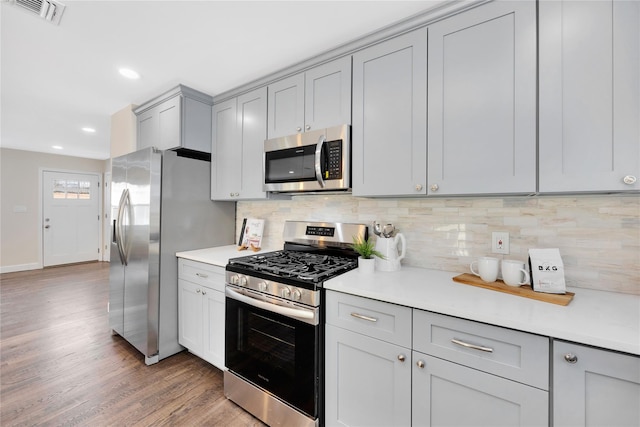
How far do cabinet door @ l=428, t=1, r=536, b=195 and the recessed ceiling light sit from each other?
2283 millimetres

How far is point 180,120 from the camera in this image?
247cm

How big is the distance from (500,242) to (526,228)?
15cm

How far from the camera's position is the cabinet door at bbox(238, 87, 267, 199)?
2281 millimetres

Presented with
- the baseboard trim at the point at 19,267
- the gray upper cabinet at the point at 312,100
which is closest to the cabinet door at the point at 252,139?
the gray upper cabinet at the point at 312,100

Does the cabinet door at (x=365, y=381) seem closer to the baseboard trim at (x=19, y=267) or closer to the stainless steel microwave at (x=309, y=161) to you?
the stainless steel microwave at (x=309, y=161)

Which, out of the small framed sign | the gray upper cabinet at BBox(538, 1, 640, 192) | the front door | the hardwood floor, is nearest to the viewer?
the gray upper cabinet at BBox(538, 1, 640, 192)

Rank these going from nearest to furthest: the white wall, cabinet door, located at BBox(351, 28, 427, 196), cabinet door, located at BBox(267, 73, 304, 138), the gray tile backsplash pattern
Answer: the gray tile backsplash pattern < cabinet door, located at BBox(351, 28, 427, 196) < cabinet door, located at BBox(267, 73, 304, 138) < the white wall

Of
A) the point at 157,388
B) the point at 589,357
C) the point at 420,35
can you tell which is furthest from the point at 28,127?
the point at 589,357

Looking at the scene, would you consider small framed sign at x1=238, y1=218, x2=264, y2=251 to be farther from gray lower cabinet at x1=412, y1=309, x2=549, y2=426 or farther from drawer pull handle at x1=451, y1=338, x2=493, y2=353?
Answer: drawer pull handle at x1=451, y1=338, x2=493, y2=353

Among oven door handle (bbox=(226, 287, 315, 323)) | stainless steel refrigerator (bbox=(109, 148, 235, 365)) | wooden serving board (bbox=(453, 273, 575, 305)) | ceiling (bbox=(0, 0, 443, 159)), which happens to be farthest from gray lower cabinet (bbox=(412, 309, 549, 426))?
stainless steel refrigerator (bbox=(109, 148, 235, 365))

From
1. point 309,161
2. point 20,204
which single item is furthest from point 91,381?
point 20,204

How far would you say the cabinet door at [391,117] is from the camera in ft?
5.06

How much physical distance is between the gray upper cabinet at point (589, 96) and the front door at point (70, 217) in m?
8.16

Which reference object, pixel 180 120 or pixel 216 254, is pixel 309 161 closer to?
pixel 216 254
